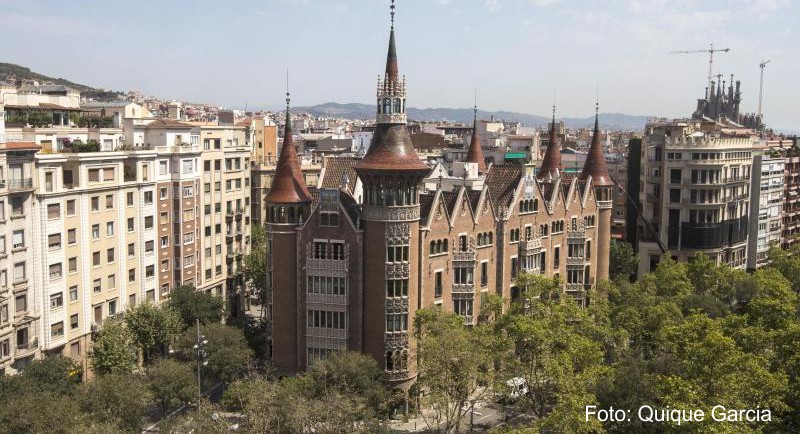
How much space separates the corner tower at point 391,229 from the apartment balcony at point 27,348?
26.4m

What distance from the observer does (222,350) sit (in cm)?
6194

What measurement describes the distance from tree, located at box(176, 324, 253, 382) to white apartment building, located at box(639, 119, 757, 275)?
200 ft

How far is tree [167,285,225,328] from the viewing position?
2926 inches

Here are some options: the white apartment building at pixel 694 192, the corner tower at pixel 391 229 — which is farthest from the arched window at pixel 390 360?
the white apartment building at pixel 694 192

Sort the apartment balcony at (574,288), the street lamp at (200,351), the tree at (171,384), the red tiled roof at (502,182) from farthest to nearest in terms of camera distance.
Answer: the apartment balcony at (574,288) → the red tiled roof at (502,182) → the street lamp at (200,351) → the tree at (171,384)

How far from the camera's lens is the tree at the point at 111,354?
63.1 m

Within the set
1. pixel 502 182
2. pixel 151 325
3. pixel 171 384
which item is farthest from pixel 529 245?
pixel 171 384

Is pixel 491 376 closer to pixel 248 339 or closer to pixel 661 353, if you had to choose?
pixel 661 353

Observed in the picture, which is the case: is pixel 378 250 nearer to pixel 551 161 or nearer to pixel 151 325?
pixel 151 325

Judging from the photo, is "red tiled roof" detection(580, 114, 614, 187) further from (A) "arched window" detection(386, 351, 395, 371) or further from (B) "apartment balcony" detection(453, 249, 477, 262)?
(A) "arched window" detection(386, 351, 395, 371)

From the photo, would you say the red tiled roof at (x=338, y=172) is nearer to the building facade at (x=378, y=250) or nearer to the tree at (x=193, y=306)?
the building facade at (x=378, y=250)

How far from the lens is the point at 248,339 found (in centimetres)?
7200

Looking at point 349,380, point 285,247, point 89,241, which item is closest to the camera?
point 349,380

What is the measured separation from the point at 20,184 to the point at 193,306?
19.0 metres
